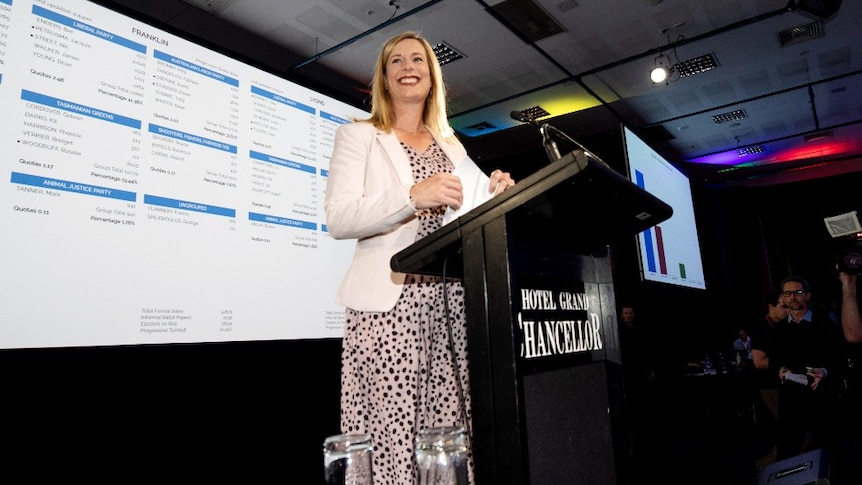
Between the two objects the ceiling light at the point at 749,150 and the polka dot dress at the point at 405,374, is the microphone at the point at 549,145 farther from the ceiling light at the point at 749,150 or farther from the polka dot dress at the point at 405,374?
the ceiling light at the point at 749,150

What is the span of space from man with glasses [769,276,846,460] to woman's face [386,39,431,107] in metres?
3.54

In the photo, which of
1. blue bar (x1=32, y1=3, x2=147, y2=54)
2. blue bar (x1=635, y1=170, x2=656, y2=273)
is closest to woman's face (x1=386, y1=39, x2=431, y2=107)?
blue bar (x1=32, y1=3, x2=147, y2=54)

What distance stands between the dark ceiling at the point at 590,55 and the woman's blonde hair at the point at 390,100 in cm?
188

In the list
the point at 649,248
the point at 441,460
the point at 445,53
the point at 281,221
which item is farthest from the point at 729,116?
the point at 441,460

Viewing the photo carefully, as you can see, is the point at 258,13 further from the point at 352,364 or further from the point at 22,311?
the point at 352,364

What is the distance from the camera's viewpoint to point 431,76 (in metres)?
1.52

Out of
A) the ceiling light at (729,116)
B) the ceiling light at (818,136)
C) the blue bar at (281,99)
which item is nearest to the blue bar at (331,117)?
the blue bar at (281,99)

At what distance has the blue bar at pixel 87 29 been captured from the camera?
2.36 meters

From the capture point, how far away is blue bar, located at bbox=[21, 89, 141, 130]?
2.25 metres

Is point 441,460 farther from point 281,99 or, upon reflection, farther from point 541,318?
point 281,99

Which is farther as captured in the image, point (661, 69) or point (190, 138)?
point (661, 69)

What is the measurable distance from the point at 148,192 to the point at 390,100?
161cm

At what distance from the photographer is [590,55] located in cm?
495

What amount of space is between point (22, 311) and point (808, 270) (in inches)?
445
